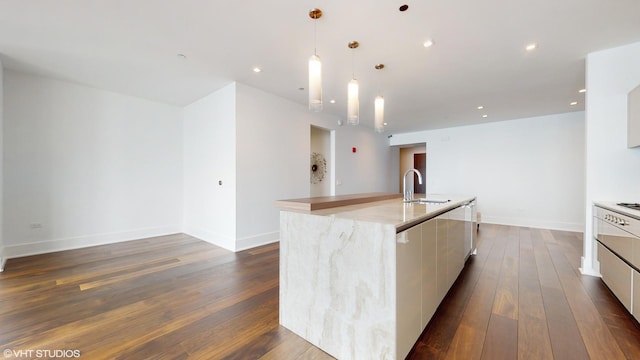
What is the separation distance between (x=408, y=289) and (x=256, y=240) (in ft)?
10.1

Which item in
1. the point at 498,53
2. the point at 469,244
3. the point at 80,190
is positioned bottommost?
the point at 469,244

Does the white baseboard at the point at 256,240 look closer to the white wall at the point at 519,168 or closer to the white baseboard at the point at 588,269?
the white baseboard at the point at 588,269

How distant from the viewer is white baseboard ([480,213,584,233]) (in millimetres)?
5303

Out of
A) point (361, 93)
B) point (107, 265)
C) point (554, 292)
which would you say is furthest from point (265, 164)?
point (554, 292)

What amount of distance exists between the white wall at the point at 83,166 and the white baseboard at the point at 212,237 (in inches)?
17.8

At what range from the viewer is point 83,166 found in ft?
13.2

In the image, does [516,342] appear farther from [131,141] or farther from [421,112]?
[131,141]

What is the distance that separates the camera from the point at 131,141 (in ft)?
14.7

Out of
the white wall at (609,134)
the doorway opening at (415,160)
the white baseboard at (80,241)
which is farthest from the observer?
the doorway opening at (415,160)

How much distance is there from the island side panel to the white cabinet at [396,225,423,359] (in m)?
0.06

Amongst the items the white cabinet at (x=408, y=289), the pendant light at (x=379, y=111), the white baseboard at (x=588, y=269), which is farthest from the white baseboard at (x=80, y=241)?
the white baseboard at (x=588, y=269)

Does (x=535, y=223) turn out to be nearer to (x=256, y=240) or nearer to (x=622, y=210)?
(x=622, y=210)

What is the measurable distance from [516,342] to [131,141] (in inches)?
229

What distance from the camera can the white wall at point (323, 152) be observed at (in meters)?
5.88
